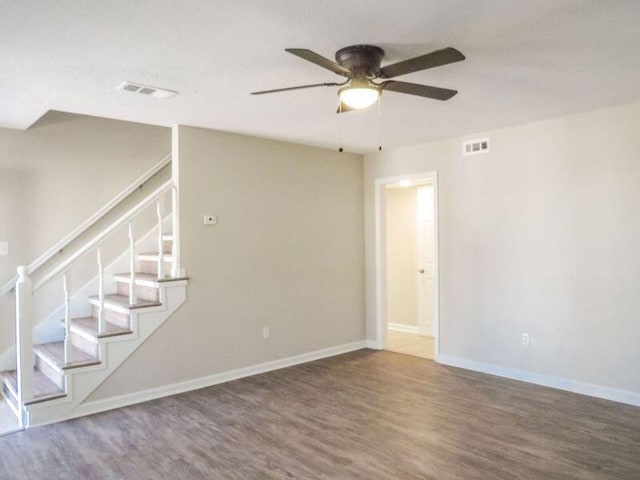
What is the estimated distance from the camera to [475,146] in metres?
4.73

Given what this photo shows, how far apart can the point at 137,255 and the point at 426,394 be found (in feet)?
10.9

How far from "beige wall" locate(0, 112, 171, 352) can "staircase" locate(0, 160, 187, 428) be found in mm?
347

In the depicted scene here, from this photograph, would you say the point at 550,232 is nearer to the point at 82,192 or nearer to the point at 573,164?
the point at 573,164

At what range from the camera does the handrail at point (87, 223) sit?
14.1ft

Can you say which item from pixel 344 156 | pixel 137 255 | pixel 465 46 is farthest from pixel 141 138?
pixel 465 46

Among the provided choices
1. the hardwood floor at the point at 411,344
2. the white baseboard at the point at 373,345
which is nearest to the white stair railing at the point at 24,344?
the white baseboard at the point at 373,345

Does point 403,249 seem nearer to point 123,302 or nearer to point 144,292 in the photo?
point 144,292

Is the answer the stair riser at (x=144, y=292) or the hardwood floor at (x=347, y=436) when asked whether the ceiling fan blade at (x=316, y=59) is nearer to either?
the hardwood floor at (x=347, y=436)

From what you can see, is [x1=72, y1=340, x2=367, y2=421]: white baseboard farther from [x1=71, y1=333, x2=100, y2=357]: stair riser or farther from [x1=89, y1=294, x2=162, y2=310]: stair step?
[x1=89, y1=294, x2=162, y2=310]: stair step

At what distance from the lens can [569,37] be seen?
2.42 meters

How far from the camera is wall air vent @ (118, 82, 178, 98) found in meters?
3.08

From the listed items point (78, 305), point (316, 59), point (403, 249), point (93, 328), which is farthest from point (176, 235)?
point (403, 249)

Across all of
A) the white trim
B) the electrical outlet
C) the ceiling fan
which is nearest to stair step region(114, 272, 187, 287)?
the electrical outlet

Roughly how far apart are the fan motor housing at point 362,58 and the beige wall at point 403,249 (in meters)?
4.21
